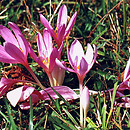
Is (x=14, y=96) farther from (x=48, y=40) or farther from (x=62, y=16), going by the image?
(x=62, y=16)

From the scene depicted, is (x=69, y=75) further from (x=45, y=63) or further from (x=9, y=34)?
(x=9, y=34)

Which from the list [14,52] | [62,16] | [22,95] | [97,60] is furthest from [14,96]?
[97,60]

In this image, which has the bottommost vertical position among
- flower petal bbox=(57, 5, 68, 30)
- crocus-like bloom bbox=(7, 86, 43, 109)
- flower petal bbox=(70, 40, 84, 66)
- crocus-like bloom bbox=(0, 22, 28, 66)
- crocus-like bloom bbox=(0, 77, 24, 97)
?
crocus-like bloom bbox=(7, 86, 43, 109)

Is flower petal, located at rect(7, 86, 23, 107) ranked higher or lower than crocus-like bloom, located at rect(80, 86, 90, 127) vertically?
higher

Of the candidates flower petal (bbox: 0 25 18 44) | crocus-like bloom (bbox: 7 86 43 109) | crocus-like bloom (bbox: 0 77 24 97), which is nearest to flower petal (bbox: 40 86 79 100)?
crocus-like bloom (bbox: 7 86 43 109)

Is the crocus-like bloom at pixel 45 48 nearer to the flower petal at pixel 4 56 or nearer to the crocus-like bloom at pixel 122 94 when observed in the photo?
the flower petal at pixel 4 56

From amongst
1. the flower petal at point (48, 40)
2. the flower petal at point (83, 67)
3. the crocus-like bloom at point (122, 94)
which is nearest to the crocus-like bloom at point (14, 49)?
the flower petal at point (48, 40)

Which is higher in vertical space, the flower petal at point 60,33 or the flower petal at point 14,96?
the flower petal at point 60,33

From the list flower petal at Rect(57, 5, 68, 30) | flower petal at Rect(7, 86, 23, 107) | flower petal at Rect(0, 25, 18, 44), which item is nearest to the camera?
flower petal at Rect(7, 86, 23, 107)

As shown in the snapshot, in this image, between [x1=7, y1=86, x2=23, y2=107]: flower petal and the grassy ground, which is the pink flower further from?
[x1=7, y1=86, x2=23, y2=107]: flower petal
